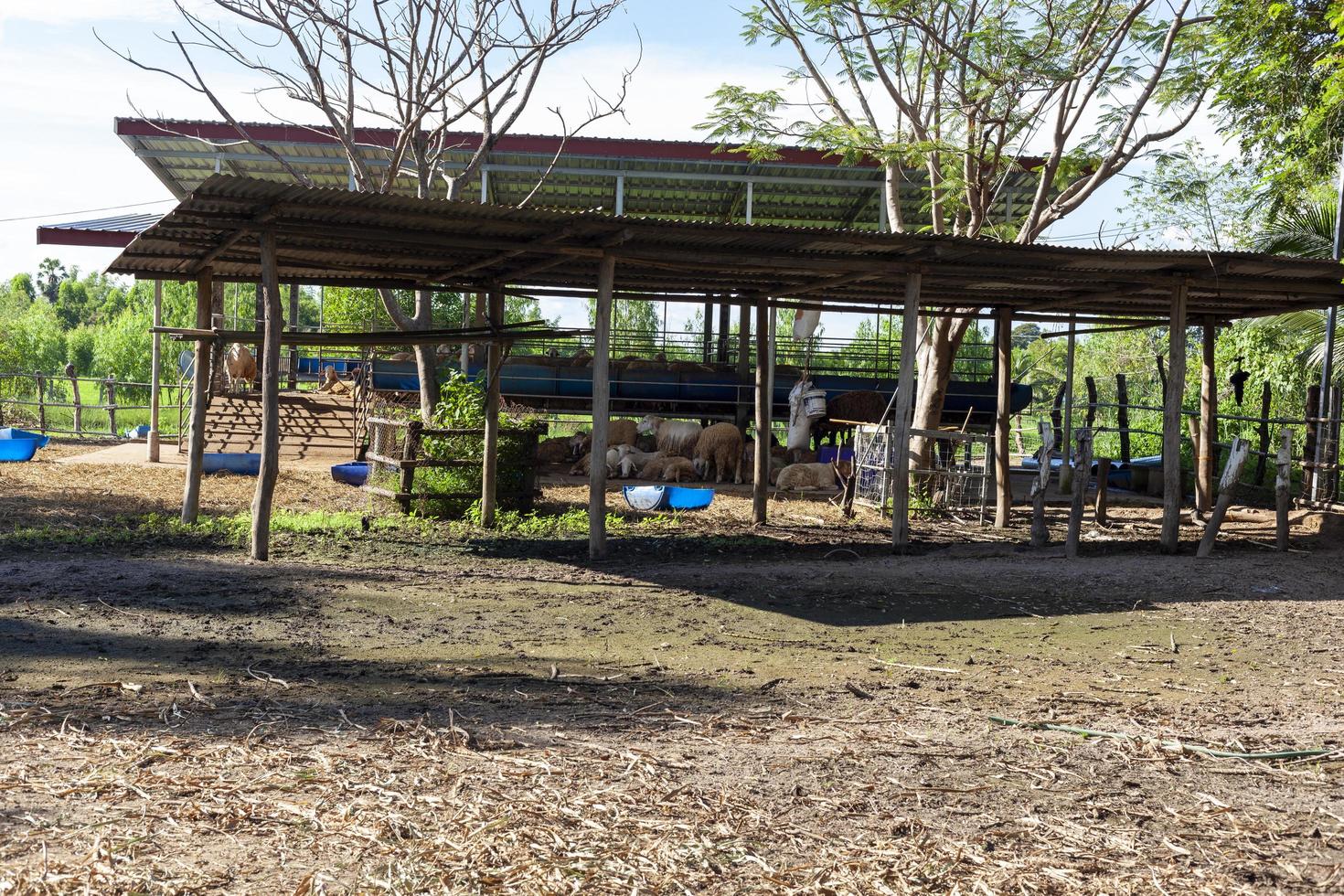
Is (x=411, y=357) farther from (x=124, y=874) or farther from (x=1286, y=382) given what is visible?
(x=124, y=874)

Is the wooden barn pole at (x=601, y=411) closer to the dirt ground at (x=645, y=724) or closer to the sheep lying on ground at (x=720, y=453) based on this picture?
the dirt ground at (x=645, y=724)

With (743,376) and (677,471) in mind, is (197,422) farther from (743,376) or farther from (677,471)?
(743,376)

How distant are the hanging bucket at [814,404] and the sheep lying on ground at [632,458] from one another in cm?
273

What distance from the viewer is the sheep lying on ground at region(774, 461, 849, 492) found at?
18047mm

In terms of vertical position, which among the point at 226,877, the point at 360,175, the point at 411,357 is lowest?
the point at 226,877

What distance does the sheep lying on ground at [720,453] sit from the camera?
63.4 ft

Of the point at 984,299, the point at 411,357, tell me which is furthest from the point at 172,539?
the point at 411,357

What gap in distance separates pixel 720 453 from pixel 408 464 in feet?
25.5

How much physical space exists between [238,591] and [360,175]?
8.90 metres

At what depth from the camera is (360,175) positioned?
15703mm

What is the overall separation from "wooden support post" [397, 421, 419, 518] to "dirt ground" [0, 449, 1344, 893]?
6.49ft

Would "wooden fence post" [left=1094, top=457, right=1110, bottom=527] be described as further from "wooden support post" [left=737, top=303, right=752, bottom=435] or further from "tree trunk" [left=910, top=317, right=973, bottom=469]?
"wooden support post" [left=737, top=303, right=752, bottom=435]

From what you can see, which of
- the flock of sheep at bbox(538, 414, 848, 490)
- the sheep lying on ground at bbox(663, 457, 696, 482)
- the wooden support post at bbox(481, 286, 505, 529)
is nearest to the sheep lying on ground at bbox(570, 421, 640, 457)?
the flock of sheep at bbox(538, 414, 848, 490)

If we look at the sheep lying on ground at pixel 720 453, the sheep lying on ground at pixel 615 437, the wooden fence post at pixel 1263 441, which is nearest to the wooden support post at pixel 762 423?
the sheep lying on ground at pixel 720 453
